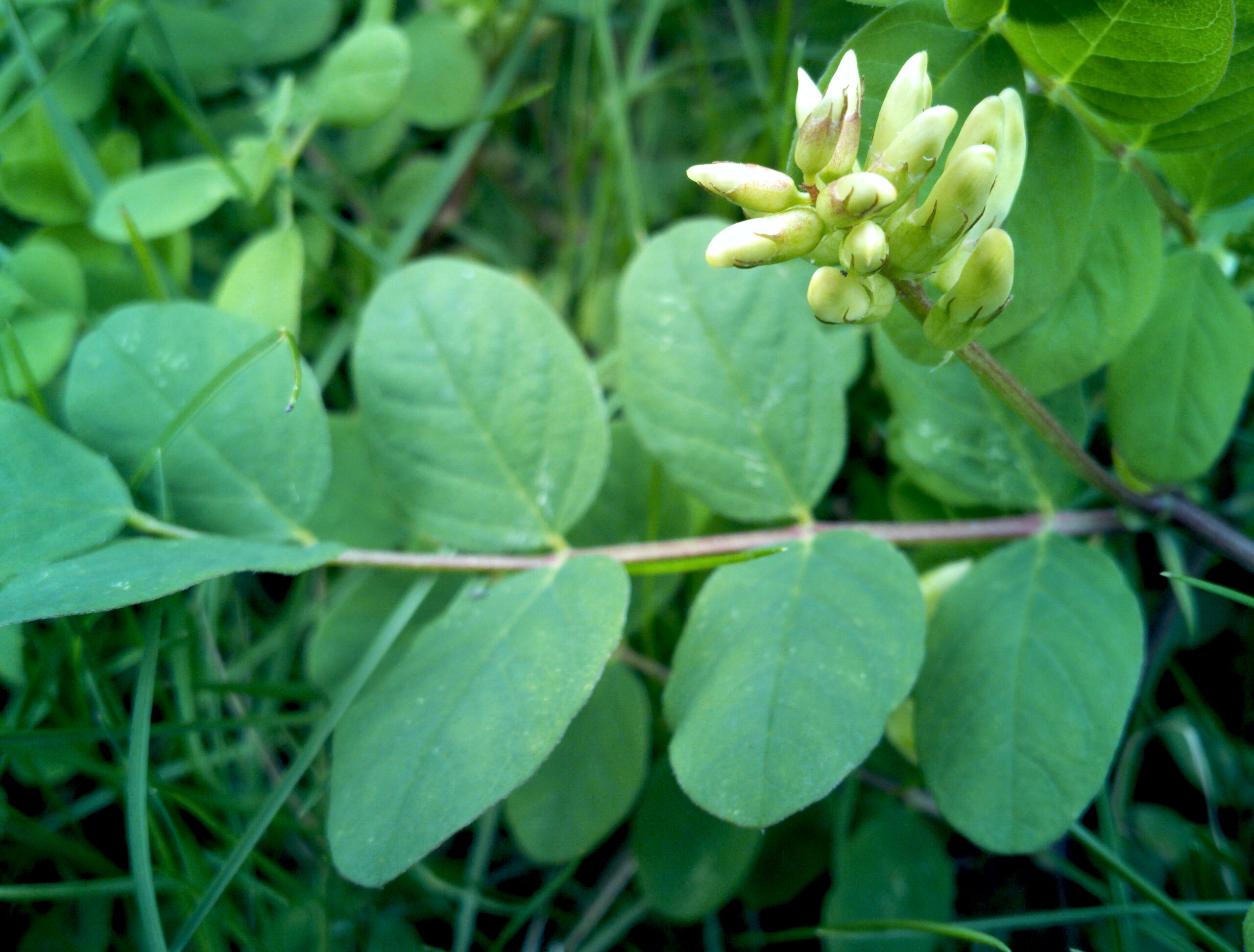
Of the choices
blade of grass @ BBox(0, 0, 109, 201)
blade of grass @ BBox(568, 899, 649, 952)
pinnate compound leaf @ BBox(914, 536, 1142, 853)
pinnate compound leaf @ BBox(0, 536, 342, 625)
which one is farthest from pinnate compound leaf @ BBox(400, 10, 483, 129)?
blade of grass @ BBox(568, 899, 649, 952)

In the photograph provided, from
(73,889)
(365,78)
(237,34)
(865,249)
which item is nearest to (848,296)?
(865,249)

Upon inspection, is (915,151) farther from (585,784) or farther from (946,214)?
(585,784)

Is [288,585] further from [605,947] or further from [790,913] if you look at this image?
[790,913]

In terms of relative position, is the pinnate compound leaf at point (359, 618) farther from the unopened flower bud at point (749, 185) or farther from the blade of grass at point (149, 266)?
the unopened flower bud at point (749, 185)

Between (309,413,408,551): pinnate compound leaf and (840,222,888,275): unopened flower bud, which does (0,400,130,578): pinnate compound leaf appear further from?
(840,222,888,275): unopened flower bud

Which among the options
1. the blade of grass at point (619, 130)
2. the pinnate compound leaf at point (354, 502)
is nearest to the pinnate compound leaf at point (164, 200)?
the pinnate compound leaf at point (354, 502)
